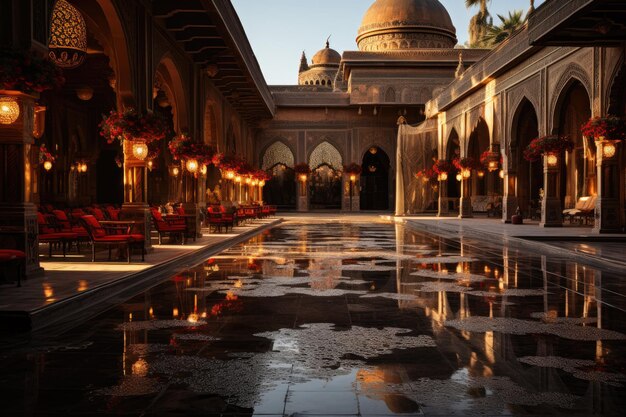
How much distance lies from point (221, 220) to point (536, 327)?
52.1 ft

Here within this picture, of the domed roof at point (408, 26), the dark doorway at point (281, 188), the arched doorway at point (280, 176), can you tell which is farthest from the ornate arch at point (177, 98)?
the domed roof at point (408, 26)

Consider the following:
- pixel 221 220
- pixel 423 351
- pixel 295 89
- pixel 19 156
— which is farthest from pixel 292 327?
pixel 295 89

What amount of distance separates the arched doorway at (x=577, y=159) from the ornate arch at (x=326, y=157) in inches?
829

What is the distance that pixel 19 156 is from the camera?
8828 mm

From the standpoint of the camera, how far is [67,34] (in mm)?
12969

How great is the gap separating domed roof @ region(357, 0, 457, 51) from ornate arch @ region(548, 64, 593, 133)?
91.9 feet

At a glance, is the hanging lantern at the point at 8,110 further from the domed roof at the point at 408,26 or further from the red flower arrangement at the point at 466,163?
the domed roof at the point at 408,26

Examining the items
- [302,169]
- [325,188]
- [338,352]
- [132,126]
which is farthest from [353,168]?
[338,352]

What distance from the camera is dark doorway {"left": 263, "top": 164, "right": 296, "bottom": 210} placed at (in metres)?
47.9

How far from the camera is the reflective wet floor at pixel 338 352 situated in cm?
405

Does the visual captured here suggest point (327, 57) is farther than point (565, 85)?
Yes

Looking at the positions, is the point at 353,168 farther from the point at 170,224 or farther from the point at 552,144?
the point at 170,224

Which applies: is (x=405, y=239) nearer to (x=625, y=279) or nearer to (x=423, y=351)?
(x=625, y=279)

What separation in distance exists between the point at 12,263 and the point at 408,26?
43311 mm
